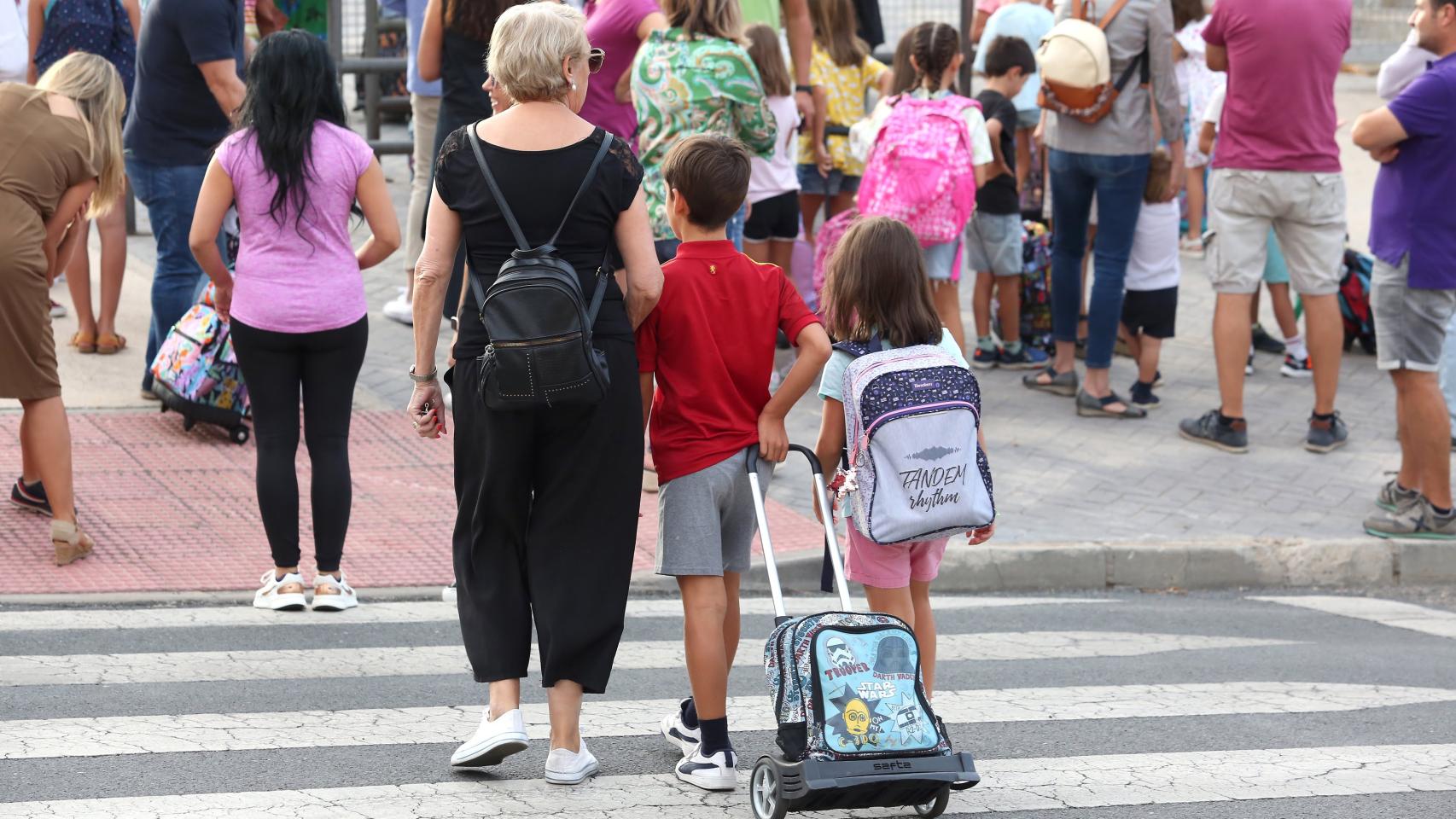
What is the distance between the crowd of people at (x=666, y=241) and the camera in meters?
4.44

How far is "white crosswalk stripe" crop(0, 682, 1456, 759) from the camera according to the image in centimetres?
486

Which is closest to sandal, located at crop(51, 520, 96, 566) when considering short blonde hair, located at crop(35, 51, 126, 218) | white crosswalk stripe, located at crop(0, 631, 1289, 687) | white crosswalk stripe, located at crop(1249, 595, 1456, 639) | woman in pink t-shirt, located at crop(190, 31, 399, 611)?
woman in pink t-shirt, located at crop(190, 31, 399, 611)

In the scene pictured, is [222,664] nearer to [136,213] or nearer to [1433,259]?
[1433,259]

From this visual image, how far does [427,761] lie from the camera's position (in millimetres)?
4746

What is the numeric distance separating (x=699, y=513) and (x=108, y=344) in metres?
5.94

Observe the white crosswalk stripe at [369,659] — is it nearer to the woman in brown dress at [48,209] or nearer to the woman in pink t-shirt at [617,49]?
the woman in brown dress at [48,209]

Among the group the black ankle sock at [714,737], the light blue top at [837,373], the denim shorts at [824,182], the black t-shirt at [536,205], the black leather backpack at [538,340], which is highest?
the black t-shirt at [536,205]

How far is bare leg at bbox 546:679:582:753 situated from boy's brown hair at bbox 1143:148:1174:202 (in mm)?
5792

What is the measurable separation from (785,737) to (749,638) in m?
2.06

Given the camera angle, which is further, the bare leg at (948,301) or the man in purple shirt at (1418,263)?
the bare leg at (948,301)

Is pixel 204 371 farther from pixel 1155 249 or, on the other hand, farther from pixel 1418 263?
pixel 1418 263

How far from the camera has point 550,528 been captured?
14.8 ft

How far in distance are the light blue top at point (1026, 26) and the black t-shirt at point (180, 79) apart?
4915mm

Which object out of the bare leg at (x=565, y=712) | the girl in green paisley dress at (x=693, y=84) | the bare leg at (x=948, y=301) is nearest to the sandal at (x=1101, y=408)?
the bare leg at (x=948, y=301)
